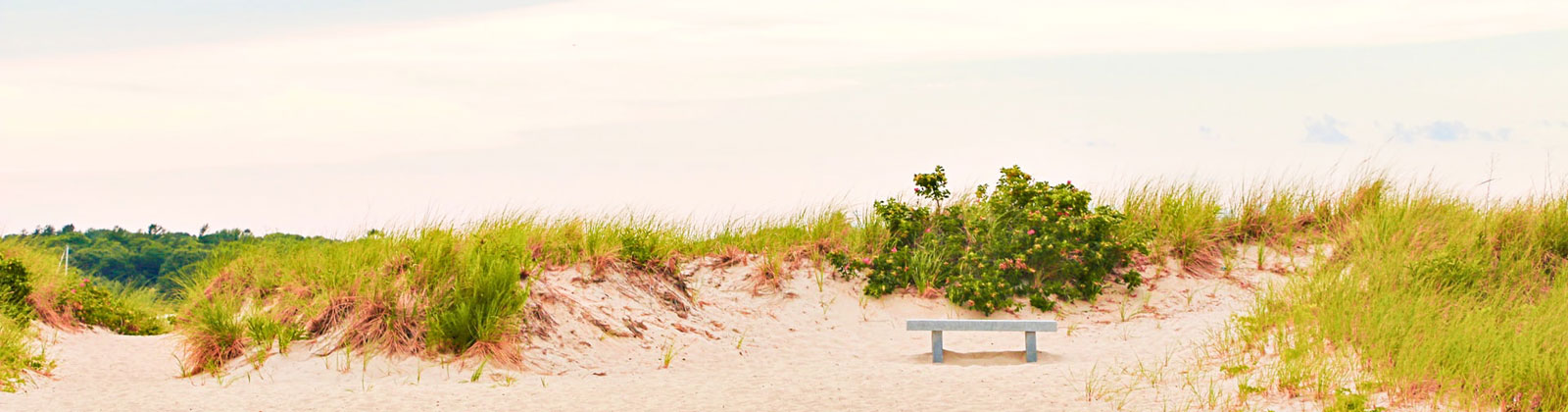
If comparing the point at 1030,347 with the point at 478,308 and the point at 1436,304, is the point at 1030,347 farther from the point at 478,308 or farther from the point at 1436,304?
the point at 478,308

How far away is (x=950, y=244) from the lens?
1381cm

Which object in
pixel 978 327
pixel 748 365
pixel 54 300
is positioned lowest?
pixel 748 365

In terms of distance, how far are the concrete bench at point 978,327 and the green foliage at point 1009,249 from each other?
2.19 m

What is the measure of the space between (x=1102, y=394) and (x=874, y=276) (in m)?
4.94

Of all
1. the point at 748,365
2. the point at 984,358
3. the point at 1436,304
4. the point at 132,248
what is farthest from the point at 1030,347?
the point at 132,248

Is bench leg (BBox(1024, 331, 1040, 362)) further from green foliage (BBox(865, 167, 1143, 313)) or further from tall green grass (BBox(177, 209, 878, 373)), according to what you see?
tall green grass (BBox(177, 209, 878, 373))

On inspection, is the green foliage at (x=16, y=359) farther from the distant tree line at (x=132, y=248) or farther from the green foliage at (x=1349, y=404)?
the distant tree line at (x=132, y=248)

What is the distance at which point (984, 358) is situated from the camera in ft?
36.7

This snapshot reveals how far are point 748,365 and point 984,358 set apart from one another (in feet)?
6.95

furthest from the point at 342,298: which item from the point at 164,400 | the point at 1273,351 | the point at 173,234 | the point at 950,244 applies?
the point at 173,234

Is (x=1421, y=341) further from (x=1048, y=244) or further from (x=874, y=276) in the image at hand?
(x=874, y=276)

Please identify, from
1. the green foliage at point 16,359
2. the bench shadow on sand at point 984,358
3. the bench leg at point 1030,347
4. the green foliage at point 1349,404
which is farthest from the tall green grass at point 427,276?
the green foliage at point 1349,404

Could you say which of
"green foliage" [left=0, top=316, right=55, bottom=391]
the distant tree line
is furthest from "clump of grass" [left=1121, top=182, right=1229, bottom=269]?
the distant tree line

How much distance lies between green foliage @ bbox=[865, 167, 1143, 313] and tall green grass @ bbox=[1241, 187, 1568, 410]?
7.63 feet
